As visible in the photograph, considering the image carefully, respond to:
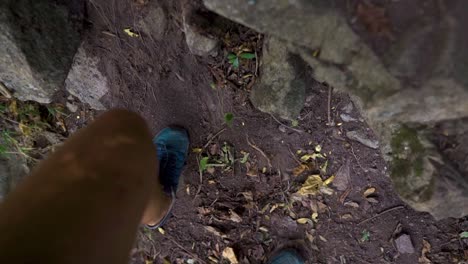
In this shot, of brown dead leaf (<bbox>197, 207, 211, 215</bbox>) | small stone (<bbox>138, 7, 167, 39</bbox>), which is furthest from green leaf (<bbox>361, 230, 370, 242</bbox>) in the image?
small stone (<bbox>138, 7, 167, 39</bbox>)

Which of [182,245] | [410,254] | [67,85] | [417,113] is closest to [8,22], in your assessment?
[67,85]

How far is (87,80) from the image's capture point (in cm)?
288

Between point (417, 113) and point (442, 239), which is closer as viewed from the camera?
point (417, 113)

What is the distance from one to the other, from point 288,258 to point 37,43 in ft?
7.09

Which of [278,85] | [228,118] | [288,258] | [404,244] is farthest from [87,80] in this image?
[404,244]

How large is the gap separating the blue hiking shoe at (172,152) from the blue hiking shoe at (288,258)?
0.85 metres

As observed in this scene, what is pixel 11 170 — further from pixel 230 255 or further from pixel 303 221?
pixel 303 221

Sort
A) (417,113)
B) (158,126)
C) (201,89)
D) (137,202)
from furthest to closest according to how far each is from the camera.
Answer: (158,126) → (201,89) → (417,113) → (137,202)

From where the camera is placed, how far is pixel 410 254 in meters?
2.61

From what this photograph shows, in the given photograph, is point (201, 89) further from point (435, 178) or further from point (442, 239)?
point (442, 239)

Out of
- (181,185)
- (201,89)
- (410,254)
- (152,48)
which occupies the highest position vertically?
(152,48)

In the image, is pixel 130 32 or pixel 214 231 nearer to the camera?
pixel 130 32

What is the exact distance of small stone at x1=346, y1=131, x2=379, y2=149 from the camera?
2.55 m

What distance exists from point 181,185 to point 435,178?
1723mm
